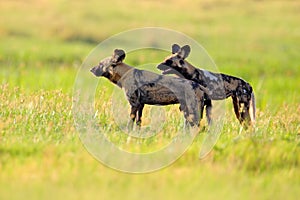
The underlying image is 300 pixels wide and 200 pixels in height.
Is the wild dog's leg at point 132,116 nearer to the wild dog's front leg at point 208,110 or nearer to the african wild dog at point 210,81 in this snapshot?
the african wild dog at point 210,81

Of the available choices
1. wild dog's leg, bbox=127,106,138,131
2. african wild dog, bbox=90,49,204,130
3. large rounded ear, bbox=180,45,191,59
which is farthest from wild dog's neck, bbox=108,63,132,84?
large rounded ear, bbox=180,45,191,59

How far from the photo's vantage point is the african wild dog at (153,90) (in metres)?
9.91

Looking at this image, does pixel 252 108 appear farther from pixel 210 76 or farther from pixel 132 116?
pixel 132 116

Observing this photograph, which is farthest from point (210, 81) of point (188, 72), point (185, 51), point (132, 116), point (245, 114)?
point (132, 116)

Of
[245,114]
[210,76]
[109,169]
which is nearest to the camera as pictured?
[109,169]

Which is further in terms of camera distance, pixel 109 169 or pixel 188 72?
pixel 188 72

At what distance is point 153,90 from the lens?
998cm

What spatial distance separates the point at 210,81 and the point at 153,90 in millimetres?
939

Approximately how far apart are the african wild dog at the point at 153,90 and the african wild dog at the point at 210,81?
A: 41 cm

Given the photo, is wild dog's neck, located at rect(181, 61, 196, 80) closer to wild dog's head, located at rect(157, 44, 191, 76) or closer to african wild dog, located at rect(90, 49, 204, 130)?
wild dog's head, located at rect(157, 44, 191, 76)

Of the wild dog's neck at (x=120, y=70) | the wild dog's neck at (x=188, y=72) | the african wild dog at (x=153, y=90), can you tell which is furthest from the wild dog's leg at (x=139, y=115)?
the wild dog's neck at (x=188, y=72)

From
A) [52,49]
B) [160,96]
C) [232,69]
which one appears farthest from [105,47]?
[160,96]

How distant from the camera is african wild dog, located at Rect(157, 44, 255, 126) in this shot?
10.4 m

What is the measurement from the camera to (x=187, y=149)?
8820mm
